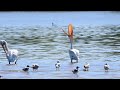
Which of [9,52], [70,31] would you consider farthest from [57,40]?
[9,52]

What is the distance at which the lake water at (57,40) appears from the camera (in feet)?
23.6

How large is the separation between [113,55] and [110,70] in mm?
112

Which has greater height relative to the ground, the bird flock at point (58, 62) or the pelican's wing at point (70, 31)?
the pelican's wing at point (70, 31)

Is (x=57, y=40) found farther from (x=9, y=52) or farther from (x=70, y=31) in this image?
(x=9, y=52)

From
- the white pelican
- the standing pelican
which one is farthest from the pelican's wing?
the standing pelican

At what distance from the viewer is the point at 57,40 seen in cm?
730

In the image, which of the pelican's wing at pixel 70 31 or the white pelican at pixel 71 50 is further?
→ the pelican's wing at pixel 70 31

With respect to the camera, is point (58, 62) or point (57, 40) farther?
point (57, 40)

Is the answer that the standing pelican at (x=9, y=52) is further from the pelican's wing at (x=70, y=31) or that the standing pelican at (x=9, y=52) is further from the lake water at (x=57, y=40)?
the pelican's wing at (x=70, y=31)

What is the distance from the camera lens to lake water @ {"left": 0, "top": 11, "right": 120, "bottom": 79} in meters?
7.21

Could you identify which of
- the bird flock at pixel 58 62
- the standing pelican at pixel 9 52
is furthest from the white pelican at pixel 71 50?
the standing pelican at pixel 9 52
